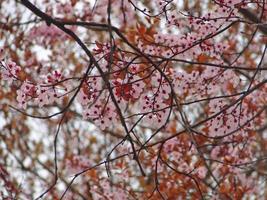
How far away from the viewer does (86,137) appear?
7961mm

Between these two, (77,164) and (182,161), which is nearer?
(182,161)

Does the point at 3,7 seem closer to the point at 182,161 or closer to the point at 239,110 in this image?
the point at 182,161

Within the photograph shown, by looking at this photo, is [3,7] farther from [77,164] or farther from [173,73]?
[173,73]

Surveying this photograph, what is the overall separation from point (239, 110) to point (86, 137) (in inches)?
165

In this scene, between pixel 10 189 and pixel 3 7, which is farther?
pixel 3 7

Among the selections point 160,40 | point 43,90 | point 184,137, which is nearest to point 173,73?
point 160,40

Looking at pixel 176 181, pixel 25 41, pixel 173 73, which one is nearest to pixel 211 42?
pixel 173 73

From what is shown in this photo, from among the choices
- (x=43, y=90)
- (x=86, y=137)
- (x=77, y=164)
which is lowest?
(x=43, y=90)

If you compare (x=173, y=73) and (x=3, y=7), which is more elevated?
(x=3, y=7)

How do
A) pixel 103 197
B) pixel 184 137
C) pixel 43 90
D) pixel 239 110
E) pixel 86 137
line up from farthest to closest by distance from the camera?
pixel 86 137 → pixel 184 137 → pixel 103 197 → pixel 239 110 → pixel 43 90

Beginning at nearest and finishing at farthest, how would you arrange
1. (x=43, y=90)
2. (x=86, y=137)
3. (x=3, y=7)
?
(x=43, y=90)
(x=3, y=7)
(x=86, y=137)

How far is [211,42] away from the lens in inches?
163

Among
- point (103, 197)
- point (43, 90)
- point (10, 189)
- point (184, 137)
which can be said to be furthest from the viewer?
point (184, 137)

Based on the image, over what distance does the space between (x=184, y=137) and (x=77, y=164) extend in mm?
A: 1609
